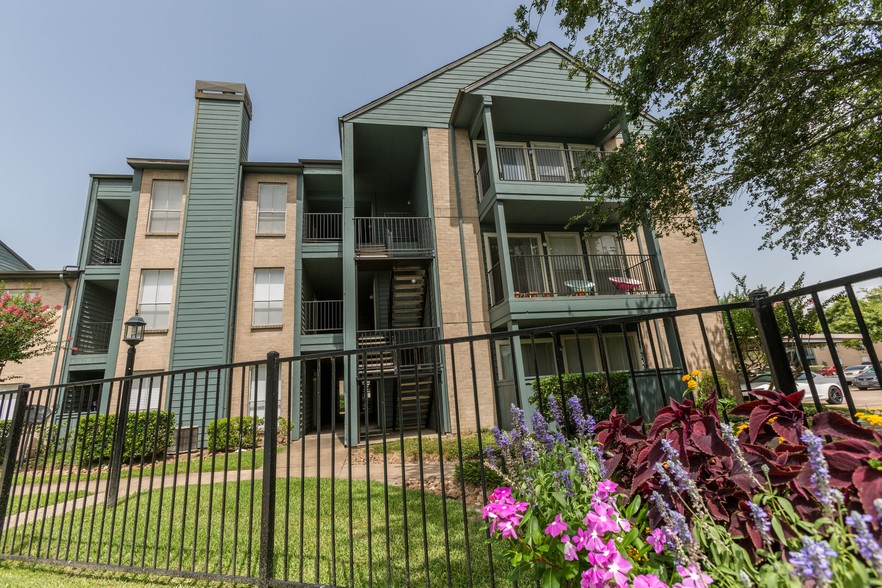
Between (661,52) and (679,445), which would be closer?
(679,445)

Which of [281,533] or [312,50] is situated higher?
[312,50]

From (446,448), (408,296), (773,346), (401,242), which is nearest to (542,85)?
(401,242)

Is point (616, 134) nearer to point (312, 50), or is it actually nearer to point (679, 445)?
point (312, 50)

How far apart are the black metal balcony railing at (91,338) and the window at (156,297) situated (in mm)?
2323

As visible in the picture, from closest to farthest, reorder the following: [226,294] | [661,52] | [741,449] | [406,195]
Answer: [741,449] → [661,52] → [226,294] → [406,195]

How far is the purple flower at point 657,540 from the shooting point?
147cm

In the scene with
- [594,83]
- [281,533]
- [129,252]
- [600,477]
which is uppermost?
[594,83]

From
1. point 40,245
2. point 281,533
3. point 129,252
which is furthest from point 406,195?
point 40,245

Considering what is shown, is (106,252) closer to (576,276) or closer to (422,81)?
(422,81)

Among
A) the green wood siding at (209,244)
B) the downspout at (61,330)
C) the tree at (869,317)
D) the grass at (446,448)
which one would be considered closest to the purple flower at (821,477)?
the grass at (446,448)

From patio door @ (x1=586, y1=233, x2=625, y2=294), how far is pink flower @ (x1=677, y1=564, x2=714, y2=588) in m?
10.6

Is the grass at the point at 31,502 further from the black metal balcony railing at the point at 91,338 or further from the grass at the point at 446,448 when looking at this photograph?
the black metal balcony railing at the point at 91,338

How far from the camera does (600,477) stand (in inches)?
74.2

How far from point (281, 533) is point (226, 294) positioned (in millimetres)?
10934
